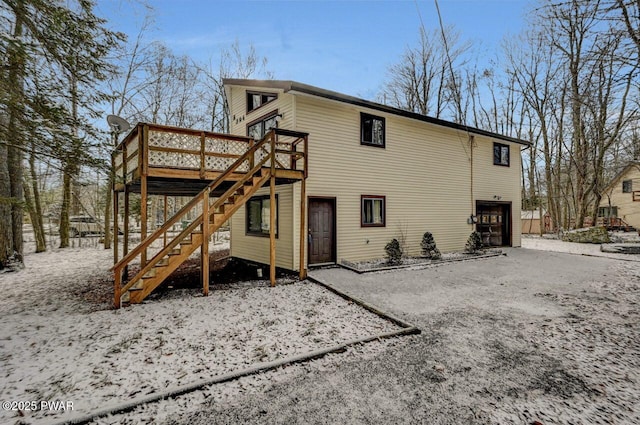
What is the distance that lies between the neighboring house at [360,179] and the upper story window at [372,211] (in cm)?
3

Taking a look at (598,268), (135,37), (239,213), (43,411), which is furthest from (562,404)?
(135,37)

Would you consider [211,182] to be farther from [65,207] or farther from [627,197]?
[627,197]

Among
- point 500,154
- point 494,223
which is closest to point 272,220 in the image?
point 494,223

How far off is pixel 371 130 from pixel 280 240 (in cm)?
483

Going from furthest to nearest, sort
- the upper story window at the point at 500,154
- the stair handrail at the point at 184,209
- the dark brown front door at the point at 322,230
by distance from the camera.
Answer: the upper story window at the point at 500,154 → the dark brown front door at the point at 322,230 → the stair handrail at the point at 184,209

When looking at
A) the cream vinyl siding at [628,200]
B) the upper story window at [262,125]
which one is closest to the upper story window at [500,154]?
the upper story window at [262,125]

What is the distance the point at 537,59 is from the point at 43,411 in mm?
28878

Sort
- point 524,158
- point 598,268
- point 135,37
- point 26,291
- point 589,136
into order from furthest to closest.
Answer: point 524,158
point 589,136
point 135,37
point 598,268
point 26,291

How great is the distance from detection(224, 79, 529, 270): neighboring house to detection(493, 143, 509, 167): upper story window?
13.5 inches

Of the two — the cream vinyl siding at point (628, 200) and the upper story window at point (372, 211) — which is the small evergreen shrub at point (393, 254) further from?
the cream vinyl siding at point (628, 200)

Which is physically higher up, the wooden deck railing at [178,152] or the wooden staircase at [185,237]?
the wooden deck railing at [178,152]

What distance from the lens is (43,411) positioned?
2.69m

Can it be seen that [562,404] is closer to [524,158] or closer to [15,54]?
[15,54]

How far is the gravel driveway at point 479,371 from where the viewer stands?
2.72 metres
